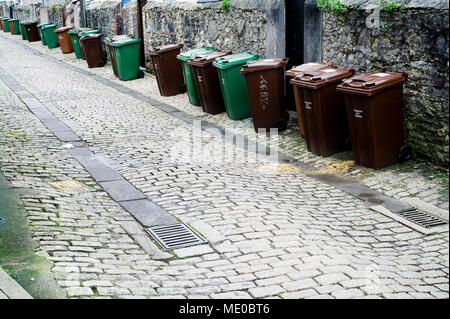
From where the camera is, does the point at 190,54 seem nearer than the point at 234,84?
No

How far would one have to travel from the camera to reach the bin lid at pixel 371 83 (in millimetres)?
7061

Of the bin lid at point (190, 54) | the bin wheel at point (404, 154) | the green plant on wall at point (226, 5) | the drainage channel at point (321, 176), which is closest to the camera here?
the drainage channel at point (321, 176)

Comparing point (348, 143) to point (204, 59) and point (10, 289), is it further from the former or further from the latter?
point (10, 289)

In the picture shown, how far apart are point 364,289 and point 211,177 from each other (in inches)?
137

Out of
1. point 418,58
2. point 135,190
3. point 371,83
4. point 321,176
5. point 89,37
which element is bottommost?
point 321,176

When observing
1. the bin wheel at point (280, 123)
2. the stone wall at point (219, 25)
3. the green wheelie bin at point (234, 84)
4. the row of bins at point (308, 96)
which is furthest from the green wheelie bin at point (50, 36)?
the bin wheel at point (280, 123)

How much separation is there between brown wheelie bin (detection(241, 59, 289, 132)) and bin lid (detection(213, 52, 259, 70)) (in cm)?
52

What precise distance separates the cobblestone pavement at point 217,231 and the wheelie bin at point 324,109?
1.24ft

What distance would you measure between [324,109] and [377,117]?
968 mm

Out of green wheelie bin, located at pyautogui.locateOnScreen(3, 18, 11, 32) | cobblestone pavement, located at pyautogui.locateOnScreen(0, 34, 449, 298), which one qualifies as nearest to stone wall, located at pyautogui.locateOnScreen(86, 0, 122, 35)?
cobblestone pavement, located at pyautogui.locateOnScreen(0, 34, 449, 298)

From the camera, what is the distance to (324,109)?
7988 millimetres

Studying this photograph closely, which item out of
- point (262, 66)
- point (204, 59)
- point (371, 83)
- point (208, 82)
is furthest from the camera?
point (208, 82)

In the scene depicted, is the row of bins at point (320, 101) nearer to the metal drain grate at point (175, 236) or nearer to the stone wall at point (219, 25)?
the stone wall at point (219, 25)

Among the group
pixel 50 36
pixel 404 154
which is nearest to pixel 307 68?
pixel 404 154
